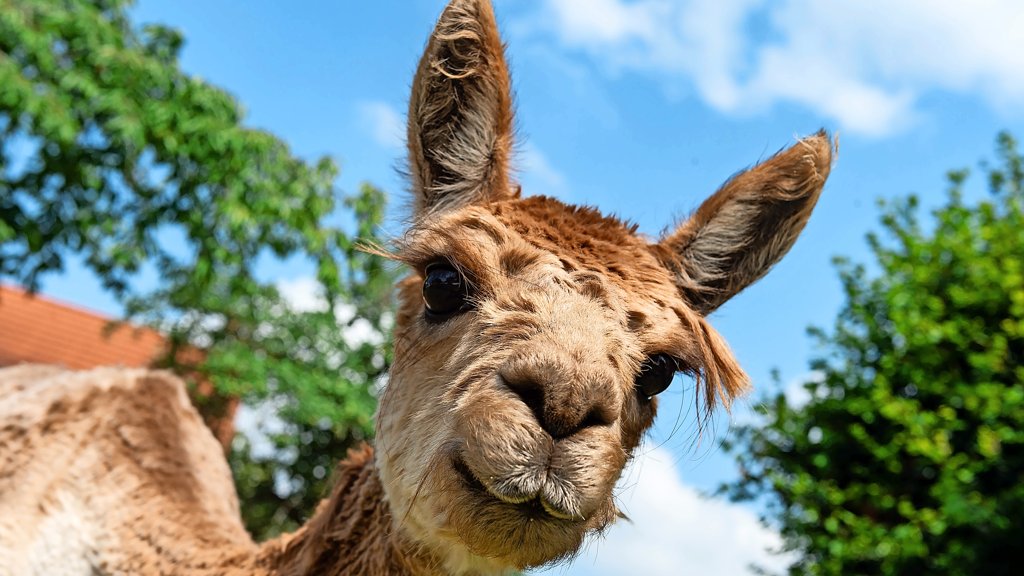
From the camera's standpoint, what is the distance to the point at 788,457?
33.1ft

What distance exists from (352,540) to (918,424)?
24.1 ft

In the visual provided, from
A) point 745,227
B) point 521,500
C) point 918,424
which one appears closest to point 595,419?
point 521,500

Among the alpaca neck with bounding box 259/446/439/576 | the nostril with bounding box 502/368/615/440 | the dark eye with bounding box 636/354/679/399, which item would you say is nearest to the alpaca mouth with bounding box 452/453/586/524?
the nostril with bounding box 502/368/615/440

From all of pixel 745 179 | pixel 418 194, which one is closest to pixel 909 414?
pixel 745 179

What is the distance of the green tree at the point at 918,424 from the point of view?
824cm

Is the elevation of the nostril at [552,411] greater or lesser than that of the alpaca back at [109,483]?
greater

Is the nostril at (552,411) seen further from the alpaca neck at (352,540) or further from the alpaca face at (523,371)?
the alpaca neck at (352,540)

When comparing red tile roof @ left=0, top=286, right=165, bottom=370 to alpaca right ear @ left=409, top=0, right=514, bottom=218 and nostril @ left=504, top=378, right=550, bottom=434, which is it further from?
nostril @ left=504, top=378, right=550, bottom=434

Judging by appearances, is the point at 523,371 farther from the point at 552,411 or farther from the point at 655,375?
the point at 655,375

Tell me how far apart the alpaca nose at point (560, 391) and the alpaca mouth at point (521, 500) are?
0.19 meters

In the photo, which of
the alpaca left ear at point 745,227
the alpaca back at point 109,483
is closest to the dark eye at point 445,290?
the alpaca left ear at point 745,227

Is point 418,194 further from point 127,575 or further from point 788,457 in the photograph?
point 788,457

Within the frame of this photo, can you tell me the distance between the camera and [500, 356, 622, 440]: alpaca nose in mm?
2209

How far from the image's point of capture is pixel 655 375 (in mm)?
2842
